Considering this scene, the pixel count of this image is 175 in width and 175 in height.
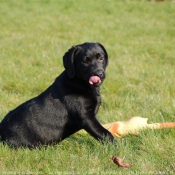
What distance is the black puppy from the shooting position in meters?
4.35

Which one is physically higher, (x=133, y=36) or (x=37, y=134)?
(x=37, y=134)

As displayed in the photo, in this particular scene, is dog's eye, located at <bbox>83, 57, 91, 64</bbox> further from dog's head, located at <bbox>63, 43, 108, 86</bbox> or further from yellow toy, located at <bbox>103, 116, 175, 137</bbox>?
yellow toy, located at <bbox>103, 116, 175, 137</bbox>

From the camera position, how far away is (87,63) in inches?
179

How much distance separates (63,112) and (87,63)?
1.85ft

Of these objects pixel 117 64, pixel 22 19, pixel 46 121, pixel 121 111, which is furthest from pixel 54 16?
pixel 46 121

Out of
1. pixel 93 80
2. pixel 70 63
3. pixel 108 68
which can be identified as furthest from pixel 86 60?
pixel 108 68

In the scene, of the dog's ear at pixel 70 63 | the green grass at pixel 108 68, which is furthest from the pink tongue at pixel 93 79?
the green grass at pixel 108 68

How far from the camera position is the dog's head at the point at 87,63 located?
14.5 feet

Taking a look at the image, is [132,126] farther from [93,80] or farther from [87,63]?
[87,63]

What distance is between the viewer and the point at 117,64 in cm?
850

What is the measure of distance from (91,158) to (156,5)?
13.1 meters

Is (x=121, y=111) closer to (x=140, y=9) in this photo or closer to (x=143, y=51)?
(x=143, y=51)

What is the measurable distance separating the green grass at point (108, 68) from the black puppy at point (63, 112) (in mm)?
145

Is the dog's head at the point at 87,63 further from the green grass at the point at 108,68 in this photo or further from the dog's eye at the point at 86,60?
the green grass at the point at 108,68
